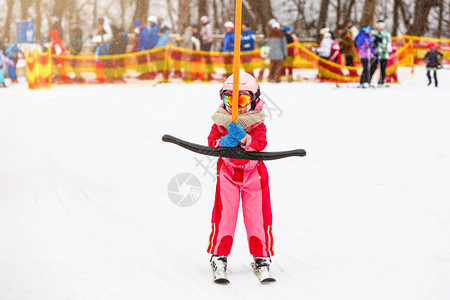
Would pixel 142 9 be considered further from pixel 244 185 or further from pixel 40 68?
pixel 244 185

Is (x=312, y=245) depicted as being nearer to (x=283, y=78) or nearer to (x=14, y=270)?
(x=14, y=270)

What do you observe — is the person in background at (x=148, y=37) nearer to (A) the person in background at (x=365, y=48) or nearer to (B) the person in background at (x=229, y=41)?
(B) the person in background at (x=229, y=41)

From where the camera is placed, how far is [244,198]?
431 cm

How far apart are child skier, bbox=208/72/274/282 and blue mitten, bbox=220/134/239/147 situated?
0.05 meters

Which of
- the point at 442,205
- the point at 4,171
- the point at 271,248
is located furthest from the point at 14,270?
the point at 442,205

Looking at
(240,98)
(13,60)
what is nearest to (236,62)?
(240,98)

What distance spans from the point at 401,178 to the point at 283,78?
9796 mm

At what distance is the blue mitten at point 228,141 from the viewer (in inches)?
159

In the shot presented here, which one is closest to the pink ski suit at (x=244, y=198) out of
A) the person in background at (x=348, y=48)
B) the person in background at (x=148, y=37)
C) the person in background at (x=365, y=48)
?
the person in background at (x=365, y=48)

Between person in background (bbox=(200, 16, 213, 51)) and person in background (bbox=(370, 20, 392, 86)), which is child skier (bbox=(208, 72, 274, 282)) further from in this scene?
person in background (bbox=(200, 16, 213, 51))

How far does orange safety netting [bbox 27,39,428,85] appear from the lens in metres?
16.6

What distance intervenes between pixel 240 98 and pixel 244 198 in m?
0.69

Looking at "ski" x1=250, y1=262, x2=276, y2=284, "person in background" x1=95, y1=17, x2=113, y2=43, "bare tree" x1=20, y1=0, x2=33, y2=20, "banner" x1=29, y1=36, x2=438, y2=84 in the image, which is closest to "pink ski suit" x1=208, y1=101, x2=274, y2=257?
"ski" x1=250, y1=262, x2=276, y2=284

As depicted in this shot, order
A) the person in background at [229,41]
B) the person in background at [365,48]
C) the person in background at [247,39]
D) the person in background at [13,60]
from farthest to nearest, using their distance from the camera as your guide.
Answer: the person in background at [13,60], the person in background at [229,41], the person in background at [247,39], the person in background at [365,48]
